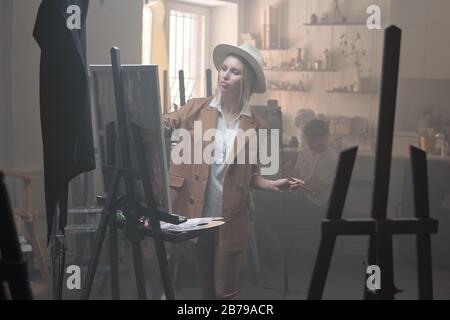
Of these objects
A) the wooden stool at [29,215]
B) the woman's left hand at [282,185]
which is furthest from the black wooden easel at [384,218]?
the wooden stool at [29,215]

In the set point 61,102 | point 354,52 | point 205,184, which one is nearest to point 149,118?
point 61,102

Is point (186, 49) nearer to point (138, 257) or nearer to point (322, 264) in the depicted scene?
point (138, 257)

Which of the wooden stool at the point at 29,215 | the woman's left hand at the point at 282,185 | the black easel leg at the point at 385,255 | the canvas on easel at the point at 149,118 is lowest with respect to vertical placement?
the wooden stool at the point at 29,215

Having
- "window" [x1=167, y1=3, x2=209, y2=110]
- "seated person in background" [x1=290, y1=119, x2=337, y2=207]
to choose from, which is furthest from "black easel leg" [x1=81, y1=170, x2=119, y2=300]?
"window" [x1=167, y1=3, x2=209, y2=110]

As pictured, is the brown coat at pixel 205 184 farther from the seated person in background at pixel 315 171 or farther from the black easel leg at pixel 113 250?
the seated person in background at pixel 315 171

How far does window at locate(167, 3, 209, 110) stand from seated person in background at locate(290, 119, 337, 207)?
89cm

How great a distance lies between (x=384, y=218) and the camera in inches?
87.6

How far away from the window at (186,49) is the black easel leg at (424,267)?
323cm

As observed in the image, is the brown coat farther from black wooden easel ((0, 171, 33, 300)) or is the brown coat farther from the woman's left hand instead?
black wooden easel ((0, 171, 33, 300))

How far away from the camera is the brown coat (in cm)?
386

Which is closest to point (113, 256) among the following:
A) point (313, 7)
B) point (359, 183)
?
point (359, 183)

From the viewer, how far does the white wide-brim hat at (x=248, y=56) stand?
13.1 feet

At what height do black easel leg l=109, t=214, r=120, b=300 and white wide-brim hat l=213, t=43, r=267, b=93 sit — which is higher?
white wide-brim hat l=213, t=43, r=267, b=93

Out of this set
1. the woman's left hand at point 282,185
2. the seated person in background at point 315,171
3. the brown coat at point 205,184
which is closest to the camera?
the woman's left hand at point 282,185
